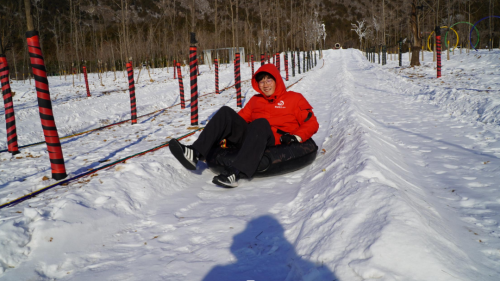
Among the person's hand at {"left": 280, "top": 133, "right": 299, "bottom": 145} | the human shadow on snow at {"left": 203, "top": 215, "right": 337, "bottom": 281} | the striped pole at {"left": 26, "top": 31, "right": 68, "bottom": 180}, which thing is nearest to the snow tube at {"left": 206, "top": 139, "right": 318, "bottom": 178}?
the person's hand at {"left": 280, "top": 133, "right": 299, "bottom": 145}

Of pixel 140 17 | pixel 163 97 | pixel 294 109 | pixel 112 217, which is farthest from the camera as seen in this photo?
pixel 140 17

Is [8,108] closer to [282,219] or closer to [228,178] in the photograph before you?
[228,178]

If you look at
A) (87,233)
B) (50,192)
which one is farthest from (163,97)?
(87,233)

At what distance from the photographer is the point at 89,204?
9.57 feet

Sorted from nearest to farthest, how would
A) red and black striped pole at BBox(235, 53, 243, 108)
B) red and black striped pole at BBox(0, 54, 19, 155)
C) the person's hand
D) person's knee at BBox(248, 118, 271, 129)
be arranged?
1. person's knee at BBox(248, 118, 271, 129)
2. the person's hand
3. red and black striped pole at BBox(0, 54, 19, 155)
4. red and black striped pole at BBox(235, 53, 243, 108)

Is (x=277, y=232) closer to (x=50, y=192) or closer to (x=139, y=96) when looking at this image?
(x=50, y=192)

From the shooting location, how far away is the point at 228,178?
3.29 metres

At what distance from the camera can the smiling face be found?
159 inches

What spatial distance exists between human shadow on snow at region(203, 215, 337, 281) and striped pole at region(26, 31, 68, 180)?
2.85 m

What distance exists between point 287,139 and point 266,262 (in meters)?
1.91

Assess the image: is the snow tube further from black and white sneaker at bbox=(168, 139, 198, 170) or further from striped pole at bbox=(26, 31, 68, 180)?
striped pole at bbox=(26, 31, 68, 180)

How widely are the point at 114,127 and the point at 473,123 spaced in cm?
792

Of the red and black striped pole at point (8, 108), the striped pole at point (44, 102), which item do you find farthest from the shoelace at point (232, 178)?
the red and black striped pole at point (8, 108)

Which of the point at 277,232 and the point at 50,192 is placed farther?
the point at 50,192
